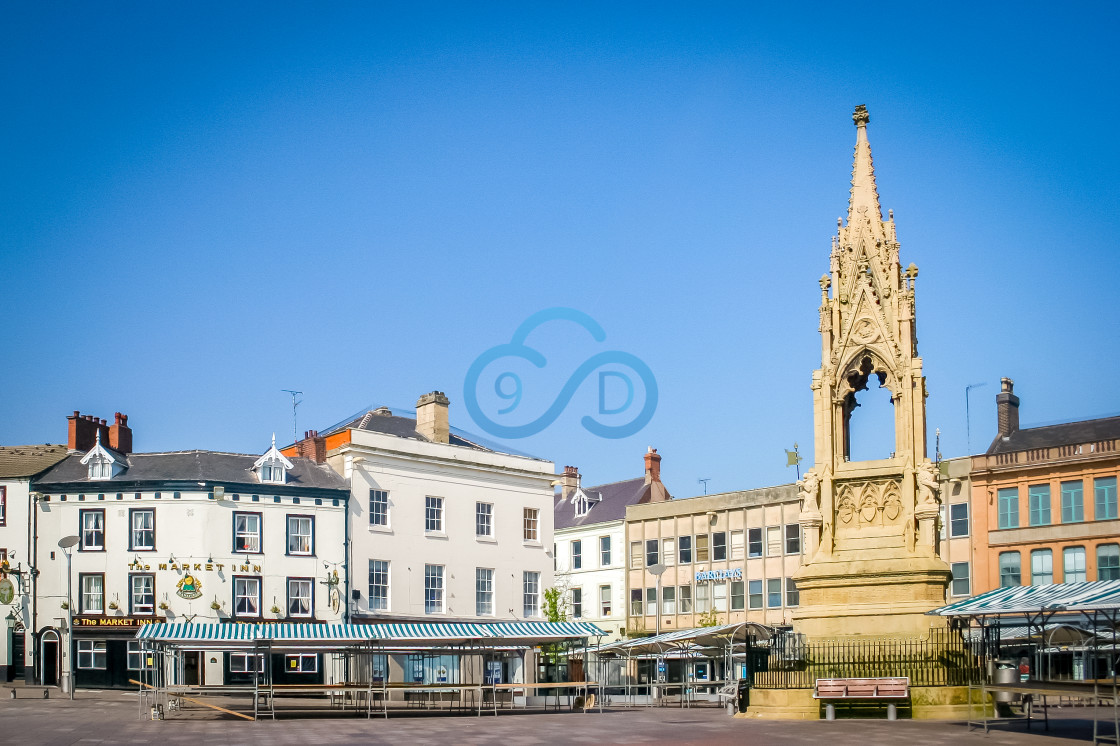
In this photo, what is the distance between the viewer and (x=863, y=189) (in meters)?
30.8

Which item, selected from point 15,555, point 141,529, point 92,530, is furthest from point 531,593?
point 15,555

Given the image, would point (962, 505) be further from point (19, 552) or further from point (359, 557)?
point (19, 552)

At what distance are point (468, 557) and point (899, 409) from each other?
119 ft

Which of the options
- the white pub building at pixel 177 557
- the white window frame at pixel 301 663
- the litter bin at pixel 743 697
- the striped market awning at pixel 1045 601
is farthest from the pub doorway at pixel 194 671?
the striped market awning at pixel 1045 601

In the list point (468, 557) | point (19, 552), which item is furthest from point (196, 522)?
point (468, 557)

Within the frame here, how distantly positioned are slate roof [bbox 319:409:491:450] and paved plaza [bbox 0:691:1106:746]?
95.7 ft

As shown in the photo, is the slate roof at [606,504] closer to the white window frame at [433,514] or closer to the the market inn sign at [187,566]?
the white window frame at [433,514]

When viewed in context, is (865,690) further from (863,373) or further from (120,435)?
(120,435)

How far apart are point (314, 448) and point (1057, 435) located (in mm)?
35990

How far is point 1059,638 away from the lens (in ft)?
123

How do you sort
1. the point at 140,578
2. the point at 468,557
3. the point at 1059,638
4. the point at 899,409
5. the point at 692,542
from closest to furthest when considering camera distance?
the point at 899,409 < the point at 1059,638 < the point at 140,578 < the point at 468,557 < the point at 692,542

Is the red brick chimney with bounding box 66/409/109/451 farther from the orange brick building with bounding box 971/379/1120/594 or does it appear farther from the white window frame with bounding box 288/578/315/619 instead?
the orange brick building with bounding box 971/379/1120/594

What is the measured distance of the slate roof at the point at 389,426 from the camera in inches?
2589

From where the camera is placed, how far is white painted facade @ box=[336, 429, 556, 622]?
59469 mm
